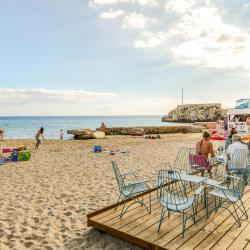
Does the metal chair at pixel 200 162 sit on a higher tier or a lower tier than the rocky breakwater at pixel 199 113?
lower

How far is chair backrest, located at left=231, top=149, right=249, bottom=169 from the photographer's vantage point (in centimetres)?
761

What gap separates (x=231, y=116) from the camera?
Answer: 2047 centimetres

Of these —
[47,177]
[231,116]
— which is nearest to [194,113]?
[231,116]

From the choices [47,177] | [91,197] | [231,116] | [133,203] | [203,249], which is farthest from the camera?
[231,116]

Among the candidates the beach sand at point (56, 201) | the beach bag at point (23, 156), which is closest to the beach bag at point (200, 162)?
the beach sand at point (56, 201)

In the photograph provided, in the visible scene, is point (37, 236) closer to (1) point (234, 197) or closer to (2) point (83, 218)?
(2) point (83, 218)

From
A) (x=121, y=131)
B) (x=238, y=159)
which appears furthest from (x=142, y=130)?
(x=238, y=159)

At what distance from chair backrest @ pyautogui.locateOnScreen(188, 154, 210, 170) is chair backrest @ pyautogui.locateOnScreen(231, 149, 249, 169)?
75cm

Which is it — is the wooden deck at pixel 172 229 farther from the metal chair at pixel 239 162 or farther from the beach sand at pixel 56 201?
the metal chair at pixel 239 162

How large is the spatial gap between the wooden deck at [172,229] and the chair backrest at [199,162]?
195 centimetres

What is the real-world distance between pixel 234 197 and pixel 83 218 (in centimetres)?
347

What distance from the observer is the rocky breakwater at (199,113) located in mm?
113863

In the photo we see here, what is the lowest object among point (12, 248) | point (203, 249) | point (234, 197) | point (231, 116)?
point (12, 248)

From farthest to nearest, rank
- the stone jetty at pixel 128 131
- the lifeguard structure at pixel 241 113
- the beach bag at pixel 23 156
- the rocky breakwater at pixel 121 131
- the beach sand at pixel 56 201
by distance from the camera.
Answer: the stone jetty at pixel 128 131 → the rocky breakwater at pixel 121 131 → the lifeguard structure at pixel 241 113 → the beach bag at pixel 23 156 → the beach sand at pixel 56 201
